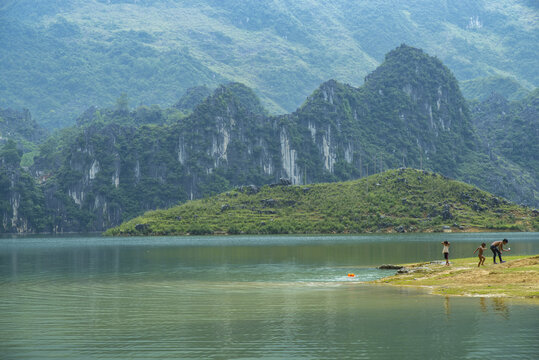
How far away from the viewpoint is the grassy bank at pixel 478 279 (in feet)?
132

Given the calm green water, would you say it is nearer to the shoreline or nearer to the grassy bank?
the shoreline

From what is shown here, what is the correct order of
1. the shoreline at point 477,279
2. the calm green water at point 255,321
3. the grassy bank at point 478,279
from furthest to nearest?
the grassy bank at point 478,279 → the shoreline at point 477,279 → the calm green water at point 255,321

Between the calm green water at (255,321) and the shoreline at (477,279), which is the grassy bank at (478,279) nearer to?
the shoreline at (477,279)

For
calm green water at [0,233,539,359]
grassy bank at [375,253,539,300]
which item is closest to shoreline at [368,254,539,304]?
grassy bank at [375,253,539,300]

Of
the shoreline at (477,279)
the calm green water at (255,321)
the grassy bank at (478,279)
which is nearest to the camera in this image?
the calm green water at (255,321)

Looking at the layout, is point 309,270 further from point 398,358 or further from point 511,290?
point 398,358

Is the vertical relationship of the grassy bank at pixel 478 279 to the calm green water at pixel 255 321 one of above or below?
above

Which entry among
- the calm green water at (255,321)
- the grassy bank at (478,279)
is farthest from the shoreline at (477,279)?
the calm green water at (255,321)

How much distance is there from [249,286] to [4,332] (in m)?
22.4

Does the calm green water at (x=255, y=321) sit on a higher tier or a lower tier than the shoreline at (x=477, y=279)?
lower

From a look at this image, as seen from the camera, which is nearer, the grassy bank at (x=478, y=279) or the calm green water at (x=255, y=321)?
the calm green water at (x=255, y=321)

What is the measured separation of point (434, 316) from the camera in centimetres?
3256

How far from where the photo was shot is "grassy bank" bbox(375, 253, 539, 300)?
40125 mm

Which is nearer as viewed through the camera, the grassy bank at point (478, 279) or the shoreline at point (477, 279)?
the shoreline at point (477, 279)
